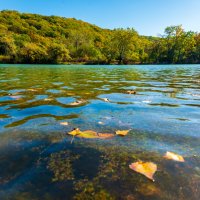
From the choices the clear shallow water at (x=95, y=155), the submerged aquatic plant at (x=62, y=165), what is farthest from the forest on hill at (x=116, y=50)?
the submerged aquatic plant at (x=62, y=165)

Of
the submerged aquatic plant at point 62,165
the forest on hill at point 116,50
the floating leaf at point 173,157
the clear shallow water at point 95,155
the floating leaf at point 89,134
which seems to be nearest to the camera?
the clear shallow water at point 95,155

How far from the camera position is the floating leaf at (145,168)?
157cm

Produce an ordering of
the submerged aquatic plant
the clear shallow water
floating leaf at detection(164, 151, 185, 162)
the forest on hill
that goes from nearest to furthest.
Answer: the clear shallow water, the submerged aquatic plant, floating leaf at detection(164, 151, 185, 162), the forest on hill

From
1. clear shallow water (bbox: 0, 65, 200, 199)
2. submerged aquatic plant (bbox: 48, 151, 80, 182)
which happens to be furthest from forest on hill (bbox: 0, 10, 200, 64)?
submerged aquatic plant (bbox: 48, 151, 80, 182)

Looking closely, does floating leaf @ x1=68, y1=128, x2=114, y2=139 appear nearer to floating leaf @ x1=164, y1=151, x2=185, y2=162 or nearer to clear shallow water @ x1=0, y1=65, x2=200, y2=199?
clear shallow water @ x1=0, y1=65, x2=200, y2=199

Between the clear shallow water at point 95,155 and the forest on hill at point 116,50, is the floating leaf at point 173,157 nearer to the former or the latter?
the clear shallow water at point 95,155

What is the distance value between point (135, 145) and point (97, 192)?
0.86 metres

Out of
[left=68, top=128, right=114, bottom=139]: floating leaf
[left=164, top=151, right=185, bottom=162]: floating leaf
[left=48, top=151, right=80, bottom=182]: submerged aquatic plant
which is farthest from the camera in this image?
[left=68, top=128, right=114, bottom=139]: floating leaf

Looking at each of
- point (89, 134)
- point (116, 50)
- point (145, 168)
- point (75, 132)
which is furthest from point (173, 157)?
point (116, 50)

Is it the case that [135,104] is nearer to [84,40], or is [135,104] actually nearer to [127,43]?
[127,43]

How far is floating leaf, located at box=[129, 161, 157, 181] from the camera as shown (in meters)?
1.57

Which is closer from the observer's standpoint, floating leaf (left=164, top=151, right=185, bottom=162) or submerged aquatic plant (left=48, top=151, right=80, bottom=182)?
submerged aquatic plant (left=48, top=151, right=80, bottom=182)

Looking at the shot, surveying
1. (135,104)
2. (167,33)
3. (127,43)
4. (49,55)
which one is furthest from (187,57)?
(135,104)

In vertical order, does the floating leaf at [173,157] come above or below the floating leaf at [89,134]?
above
